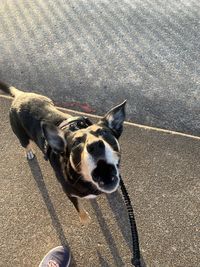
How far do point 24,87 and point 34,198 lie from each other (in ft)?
6.50

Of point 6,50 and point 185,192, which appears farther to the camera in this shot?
point 6,50

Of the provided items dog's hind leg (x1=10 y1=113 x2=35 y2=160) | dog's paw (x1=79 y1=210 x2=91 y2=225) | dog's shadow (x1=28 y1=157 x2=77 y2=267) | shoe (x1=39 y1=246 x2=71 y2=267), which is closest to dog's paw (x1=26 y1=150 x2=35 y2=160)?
dog's shadow (x1=28 y1=157 x2=77 y2=267)

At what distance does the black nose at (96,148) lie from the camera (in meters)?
2.76

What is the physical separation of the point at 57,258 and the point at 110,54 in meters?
3.52

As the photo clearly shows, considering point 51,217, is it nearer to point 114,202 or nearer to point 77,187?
point 114,202

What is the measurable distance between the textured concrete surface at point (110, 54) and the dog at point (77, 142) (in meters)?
Answer: 1.36

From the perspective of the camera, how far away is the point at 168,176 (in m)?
4.54

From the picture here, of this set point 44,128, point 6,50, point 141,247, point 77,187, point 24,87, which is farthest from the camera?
point 6,50

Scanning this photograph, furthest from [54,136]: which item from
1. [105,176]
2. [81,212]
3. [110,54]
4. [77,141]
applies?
[110,54]

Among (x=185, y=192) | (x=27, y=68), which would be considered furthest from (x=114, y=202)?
(x=27, y=68)

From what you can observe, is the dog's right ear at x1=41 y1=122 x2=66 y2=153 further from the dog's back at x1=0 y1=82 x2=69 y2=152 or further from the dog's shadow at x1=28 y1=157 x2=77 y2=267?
the dog's shadow at x1=28 y1=157 x2=77 y2=267

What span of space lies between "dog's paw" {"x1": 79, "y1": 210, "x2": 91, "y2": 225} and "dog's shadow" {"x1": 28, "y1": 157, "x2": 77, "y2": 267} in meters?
0.28

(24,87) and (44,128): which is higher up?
(44,128)

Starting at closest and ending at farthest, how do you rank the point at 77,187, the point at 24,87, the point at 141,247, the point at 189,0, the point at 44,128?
1. the point at 44,128
2. the point at 77,187
3. the point at 141,247
4. the point at 24,87
5. the point at 189,0
